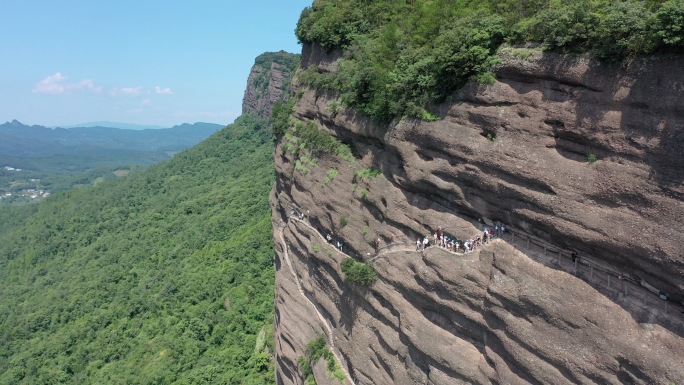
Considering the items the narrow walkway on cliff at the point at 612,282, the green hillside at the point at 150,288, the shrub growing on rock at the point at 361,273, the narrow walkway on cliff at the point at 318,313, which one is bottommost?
the green hillside at the point at 150,288

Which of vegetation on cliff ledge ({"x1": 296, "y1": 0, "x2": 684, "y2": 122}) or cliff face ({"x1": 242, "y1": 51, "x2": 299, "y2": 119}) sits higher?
cliff face ({"x1": 242, "y1": 51, "x2": 299, "y2": 119})

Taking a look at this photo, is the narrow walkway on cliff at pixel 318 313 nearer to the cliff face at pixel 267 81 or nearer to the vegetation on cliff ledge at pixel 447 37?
the vegetation on cliff ledge at pixel 447 37

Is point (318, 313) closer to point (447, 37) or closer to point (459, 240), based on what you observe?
point (459, 240)

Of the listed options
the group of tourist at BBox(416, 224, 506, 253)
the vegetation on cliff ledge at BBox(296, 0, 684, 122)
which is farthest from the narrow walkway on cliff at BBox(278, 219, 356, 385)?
the vegetation on cliff ledge at BBox(296, 0, 684, 122)

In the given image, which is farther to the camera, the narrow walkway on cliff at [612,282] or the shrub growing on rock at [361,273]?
the shrub growing on rock at [361,273]

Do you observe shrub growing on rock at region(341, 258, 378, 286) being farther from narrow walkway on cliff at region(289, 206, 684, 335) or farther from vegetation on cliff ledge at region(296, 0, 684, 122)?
vegetation on cliff ledge at region(296, 0, 684, 122)

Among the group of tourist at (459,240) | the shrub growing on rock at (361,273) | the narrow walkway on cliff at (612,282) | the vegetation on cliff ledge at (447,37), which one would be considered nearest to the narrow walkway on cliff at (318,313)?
the shrub growing on rock at (361,273)

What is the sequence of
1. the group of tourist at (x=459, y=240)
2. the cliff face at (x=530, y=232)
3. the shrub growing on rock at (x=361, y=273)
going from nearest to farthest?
the cliff face at (x=530, y=232)
the group of tourist at (x=459, y=240)
the shrub growing on rock at (x=361, y=273)
